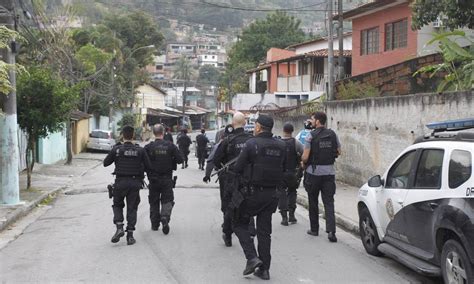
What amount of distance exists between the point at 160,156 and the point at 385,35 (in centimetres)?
1953

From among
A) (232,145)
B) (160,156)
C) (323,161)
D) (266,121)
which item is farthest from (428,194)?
(160,156)

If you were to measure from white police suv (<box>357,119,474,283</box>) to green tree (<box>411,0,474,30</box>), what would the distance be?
6.02 metres

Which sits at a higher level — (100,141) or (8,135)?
(8,135)

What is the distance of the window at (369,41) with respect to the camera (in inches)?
1101

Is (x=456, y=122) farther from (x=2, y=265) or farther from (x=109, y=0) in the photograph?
(x=109, y=0)

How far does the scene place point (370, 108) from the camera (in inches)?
633

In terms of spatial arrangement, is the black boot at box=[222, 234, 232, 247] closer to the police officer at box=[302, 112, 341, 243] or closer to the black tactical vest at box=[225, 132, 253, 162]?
the black tactical vest at box=[225, 132, 253, 162]

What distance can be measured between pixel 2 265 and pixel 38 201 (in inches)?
284

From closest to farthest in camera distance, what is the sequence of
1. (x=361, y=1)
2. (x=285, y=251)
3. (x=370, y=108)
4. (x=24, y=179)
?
(x=285, y=251)
(x=370, y=108)
(x=24, y=179)
(x=361, y=1)

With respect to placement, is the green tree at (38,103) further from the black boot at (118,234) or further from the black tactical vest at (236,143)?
the black tactical vest at (236,143)

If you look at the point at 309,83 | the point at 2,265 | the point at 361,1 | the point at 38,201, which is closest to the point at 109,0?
the point at 309,83

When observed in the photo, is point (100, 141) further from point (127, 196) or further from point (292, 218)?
point (127, 196)

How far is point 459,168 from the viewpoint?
19.6 feet

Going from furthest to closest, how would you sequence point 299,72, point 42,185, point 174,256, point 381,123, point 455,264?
point 299,72 < point 42,185 < point 381,123 < point 174,256 < point 455,264
